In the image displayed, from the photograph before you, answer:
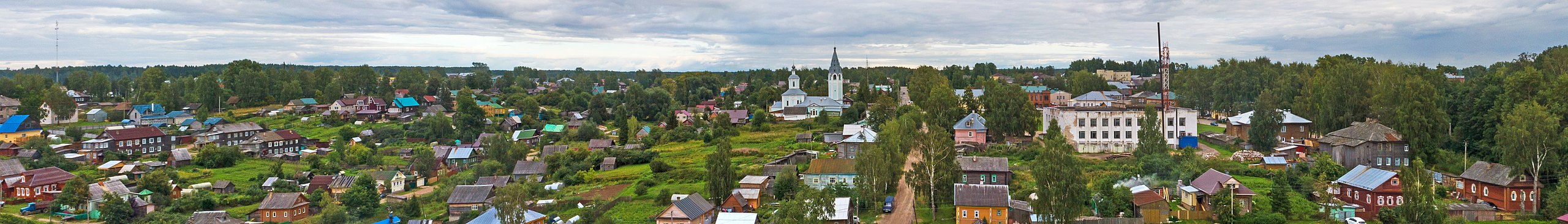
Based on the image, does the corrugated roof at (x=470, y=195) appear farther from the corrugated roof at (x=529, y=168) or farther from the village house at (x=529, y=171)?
the corrugated roof at (x=529, y=168)

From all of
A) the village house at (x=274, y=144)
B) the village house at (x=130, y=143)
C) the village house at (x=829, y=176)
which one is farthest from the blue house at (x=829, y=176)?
the village house at (x=130, y=143)

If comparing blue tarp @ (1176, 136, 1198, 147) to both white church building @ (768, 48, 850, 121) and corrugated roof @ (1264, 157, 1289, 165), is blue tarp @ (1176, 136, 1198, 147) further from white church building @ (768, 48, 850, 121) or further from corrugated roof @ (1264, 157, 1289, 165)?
white church building @ (768, 48, 850, 121)

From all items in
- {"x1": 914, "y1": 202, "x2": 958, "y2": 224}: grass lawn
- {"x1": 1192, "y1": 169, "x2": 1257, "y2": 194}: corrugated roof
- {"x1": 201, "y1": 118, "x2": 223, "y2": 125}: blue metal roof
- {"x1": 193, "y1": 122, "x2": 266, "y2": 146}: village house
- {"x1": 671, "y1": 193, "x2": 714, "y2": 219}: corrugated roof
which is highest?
{"x1": 201, "y1": 118, "x2": 223, "y2": 125}: blue metal roof

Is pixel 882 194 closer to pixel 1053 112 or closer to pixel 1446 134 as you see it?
pixel 1053 112

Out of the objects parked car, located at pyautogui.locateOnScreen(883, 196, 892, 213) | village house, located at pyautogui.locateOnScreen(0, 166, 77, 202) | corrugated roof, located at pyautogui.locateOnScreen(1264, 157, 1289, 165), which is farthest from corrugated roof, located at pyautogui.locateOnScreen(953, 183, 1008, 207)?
village house, located at pyautogui.locateOnScreen(0, 166, 77, 202)

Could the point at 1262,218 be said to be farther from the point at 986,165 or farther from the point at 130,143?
the point at 130,143

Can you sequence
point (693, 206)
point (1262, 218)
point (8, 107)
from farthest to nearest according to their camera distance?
point (8, 107) → point (693, 206) → point (1262, 218)

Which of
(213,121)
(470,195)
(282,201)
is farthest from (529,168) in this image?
(213,121)
